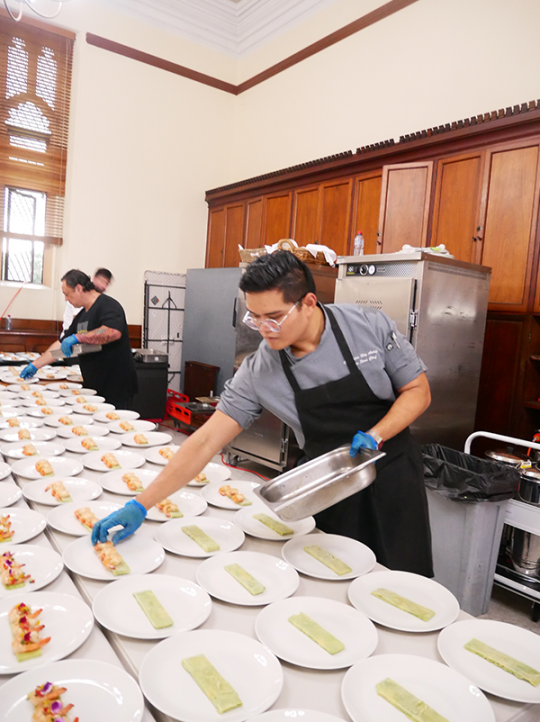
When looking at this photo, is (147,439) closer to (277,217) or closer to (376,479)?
(376,479)

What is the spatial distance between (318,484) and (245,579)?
0.28 m

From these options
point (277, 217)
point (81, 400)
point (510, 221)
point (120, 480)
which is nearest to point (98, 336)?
point (81, 400)

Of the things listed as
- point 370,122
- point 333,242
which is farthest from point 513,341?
point 370,122

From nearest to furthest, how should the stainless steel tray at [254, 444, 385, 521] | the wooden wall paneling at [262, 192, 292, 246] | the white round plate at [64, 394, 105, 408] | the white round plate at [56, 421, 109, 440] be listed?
1. the stainless steel tray at [254, 444, 385, 521]
2. the white round plate at [56, 421, 109, 440]
3. the white round plate at [64, 394, 105, 408]
4. the wooden wall paneling at [262, 192, 292, 246]

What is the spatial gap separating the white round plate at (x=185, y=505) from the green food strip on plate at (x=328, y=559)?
384 mm

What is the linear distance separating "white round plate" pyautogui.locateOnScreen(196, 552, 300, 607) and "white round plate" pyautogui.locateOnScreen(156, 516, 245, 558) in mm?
66

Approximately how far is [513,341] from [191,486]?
280 cm

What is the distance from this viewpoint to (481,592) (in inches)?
103

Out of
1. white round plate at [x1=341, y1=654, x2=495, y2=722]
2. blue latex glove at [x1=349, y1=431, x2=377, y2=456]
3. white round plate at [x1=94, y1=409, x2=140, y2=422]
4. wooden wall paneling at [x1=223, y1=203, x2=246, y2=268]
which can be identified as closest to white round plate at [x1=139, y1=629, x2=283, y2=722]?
white round plate at [x1=341, y1=654, x2=495, y2=722]

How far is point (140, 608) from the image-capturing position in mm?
1046

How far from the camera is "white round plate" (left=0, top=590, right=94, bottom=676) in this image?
0.87 m

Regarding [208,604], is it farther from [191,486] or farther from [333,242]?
[333,242]

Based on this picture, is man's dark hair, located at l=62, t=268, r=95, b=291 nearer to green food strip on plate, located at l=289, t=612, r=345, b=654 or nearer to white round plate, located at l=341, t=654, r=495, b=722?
green food strip on plate, located at l=289, t=612, r=345, b=654

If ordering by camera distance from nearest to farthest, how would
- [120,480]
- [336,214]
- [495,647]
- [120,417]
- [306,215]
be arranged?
1. [495,647]
2. [120,480]
3. [120,417]
4. [336,214]
5. [306,215]
